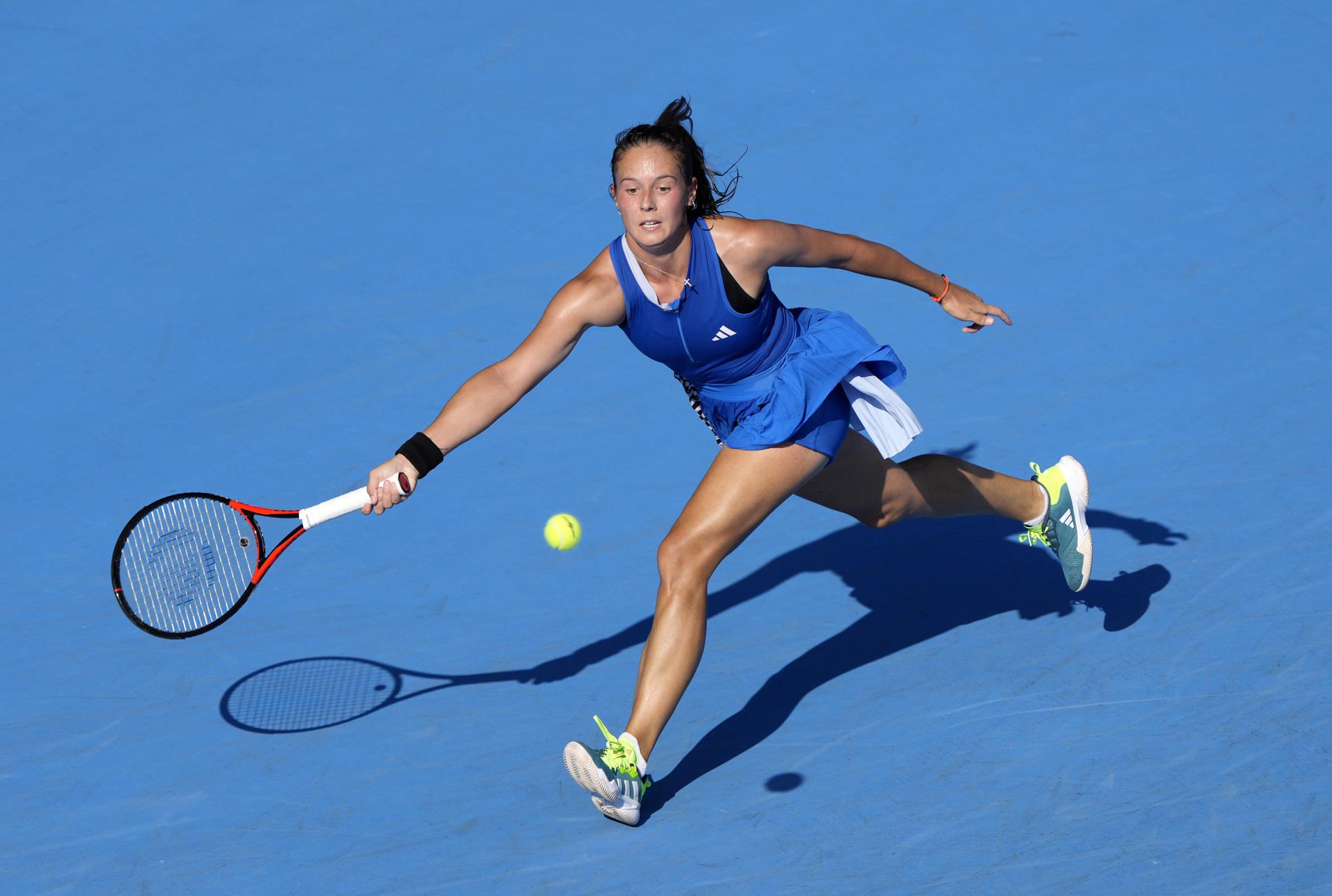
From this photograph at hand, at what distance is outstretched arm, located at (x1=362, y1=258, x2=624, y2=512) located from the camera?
401cm

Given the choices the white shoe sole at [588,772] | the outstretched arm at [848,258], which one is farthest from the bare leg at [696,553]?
the outstretched arm at [848,258]

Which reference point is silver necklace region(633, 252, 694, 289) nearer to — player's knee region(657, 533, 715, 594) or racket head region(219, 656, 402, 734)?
player's knee region(657, 533, 715, 594)

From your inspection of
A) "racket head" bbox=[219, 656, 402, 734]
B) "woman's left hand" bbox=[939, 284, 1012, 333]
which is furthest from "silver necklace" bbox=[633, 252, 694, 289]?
"racket head" bbox=[219, 656, 402, 734]

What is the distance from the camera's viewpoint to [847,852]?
13.1 ft

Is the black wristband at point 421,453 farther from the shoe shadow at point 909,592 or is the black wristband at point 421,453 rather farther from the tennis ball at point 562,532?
the shoe shadow at point 909,592

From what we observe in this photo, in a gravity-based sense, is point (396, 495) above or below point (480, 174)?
below

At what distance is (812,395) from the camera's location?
4.18 m

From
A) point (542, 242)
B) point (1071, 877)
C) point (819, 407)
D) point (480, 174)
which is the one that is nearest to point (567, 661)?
point (819, 407)

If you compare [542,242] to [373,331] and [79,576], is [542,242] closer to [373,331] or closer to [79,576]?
[373,331]

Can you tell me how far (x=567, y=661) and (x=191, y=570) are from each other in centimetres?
128

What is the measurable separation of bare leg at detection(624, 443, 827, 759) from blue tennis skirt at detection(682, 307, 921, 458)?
0.07 metres

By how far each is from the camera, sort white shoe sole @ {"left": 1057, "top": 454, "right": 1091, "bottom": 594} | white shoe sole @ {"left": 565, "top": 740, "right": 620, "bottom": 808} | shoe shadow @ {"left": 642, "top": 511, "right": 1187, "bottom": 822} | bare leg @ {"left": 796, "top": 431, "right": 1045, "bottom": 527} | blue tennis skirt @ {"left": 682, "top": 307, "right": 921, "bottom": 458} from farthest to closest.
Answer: white shoe sole @ {"left": 1057, "top": 454, "right": 1091, "bottom": 594} < shoe shadow @ {"left": 642, "top": 511, "right": 1187, "bottom": 822} < bare leg @ {"left": 796, "top": 431, "right": 1045, "bottom": 527} < blue tennis skirt @ {"left": 682, "top": 307, "right": 921, "bottom": 458} < white shoe sole @ {"left": 565, "top": 740, "right": 620, "bottom": 808}

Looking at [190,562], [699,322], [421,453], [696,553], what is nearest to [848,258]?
[699,322]

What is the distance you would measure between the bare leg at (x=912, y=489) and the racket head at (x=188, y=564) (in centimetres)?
177
